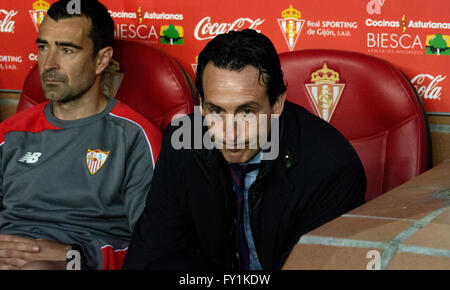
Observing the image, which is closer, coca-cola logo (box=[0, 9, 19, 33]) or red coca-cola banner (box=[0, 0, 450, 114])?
red coca-cola banner (box=[0, 0, 450, 114])

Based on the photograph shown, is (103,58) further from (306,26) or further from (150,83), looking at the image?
(306,26)

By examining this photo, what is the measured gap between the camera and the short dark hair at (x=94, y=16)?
190 centimetres

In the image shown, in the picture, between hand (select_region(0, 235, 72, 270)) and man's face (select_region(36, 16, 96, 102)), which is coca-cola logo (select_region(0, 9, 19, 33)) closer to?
man's face (select_region(36, 16, 96, 102))

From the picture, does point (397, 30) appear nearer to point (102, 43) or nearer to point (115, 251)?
point (102, 43)

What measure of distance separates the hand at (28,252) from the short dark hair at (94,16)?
655 millimetres

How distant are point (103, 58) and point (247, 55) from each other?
753mm

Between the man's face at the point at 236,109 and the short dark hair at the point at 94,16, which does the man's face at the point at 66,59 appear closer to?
the short dark hair at the point at 94,16

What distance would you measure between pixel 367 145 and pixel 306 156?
1.35ft

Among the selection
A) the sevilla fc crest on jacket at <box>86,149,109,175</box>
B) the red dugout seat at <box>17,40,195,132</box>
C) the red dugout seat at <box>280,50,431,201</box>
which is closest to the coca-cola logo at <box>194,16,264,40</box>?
the red dugout seat at <box>17,40,195,132</box>

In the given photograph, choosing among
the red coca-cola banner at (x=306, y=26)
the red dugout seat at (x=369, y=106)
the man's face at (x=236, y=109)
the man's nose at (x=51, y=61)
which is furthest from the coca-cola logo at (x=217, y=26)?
the man's face at (x=236, y=109)

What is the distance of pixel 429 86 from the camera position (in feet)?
6.46

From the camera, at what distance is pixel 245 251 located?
1444 millimetres

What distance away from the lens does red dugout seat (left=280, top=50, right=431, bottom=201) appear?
165 centimetres

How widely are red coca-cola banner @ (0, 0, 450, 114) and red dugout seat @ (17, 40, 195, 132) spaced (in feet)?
0.84
